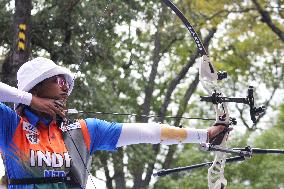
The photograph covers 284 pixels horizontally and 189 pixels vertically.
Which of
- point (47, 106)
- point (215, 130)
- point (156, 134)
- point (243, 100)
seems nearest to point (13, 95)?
point (47, 106)

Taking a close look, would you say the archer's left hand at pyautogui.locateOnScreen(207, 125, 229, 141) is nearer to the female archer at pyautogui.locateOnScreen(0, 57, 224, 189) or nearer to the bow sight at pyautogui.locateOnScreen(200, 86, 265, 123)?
the bow sight at pyautogui.locateOnScreen(200, 86, 265, 123)

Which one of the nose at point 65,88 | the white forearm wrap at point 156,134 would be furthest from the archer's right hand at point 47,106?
the white forearm wrap at point 156,134

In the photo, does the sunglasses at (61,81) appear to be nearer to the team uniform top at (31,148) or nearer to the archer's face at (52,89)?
the archer's face at (52,89)

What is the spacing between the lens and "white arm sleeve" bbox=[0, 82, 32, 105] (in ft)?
7.20

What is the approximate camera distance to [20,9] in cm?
709

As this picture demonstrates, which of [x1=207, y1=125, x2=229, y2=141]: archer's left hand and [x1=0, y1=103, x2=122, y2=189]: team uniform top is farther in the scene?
[x1=207, y1=125, x2=229, y2=141]: archer's left hand

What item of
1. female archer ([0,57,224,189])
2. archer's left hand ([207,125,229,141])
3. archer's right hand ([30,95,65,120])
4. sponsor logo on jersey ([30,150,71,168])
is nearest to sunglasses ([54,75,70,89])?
female archer ([0,57,224,189])

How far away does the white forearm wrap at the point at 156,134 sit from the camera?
98.9 inches

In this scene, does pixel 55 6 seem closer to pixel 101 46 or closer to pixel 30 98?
pixel 101 46

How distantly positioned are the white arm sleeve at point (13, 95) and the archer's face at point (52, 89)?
11 cm

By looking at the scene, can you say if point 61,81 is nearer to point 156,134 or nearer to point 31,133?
point 31,133

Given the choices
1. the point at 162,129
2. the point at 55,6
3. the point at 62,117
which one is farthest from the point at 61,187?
the point at 55,6

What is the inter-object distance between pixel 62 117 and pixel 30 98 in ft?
0.52

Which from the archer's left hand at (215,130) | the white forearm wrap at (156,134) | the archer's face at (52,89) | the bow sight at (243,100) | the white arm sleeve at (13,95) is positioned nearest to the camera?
the white arm sleeve at (13,95)
